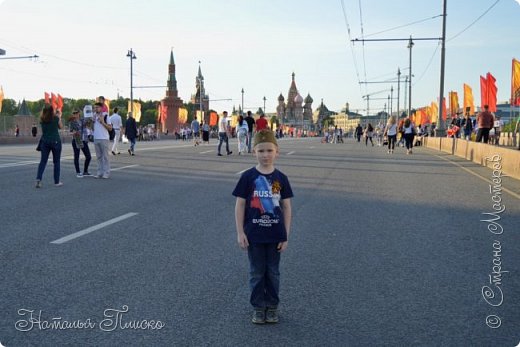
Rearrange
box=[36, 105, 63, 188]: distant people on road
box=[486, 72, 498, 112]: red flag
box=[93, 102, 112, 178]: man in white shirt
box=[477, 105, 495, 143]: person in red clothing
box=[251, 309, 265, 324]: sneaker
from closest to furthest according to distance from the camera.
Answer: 1. box=[251, 309, 265, 324]: sneaker
2. box=[36, 105, 63, 188]: distant people on road
3. box=[93, 102, 112, 178]: man in white shirt
4. box=[477, 105, 495, 143]: person in red clothing
5. box=[486, 72, 498, 112]: red flag

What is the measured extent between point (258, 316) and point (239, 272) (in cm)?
121

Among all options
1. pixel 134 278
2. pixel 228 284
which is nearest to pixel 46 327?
pixel 134 278

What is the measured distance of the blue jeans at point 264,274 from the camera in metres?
3.95

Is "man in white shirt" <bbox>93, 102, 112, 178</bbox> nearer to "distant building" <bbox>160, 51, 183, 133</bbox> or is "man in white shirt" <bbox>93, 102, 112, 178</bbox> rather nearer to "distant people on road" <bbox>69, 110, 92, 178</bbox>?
"distant people on road" <bbox>69, 110, 92, 178</bbox>

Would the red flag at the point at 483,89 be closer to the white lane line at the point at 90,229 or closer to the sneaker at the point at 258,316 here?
the white lane line at the point at 90,229

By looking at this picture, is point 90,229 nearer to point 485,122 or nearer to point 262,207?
point 262,207

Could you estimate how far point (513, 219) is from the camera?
7887mm

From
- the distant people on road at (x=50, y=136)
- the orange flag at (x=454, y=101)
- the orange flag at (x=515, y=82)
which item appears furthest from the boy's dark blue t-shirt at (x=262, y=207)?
the orange flag at (x=454, y=101)

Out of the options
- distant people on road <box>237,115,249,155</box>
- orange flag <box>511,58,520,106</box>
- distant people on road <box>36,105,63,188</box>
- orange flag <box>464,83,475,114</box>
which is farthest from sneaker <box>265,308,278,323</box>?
orange flag <box>464,83,475,114</box>

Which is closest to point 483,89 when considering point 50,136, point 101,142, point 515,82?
point 515,82

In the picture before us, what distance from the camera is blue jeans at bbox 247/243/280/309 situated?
395 centimetres

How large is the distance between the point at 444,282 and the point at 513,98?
19.3 meters

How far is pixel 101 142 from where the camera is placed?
12953mm

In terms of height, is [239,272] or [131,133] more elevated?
[131,133]
